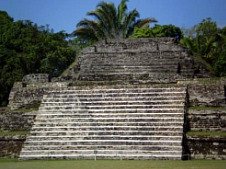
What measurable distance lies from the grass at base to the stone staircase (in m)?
0.57

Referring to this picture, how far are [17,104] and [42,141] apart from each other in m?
3.05

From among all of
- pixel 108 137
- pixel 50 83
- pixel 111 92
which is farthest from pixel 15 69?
pixel 108 137

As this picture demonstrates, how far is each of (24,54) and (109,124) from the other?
13.1 metres

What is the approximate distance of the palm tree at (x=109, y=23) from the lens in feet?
106

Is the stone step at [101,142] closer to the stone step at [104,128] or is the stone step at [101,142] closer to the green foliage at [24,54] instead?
the stone step at [104,128]

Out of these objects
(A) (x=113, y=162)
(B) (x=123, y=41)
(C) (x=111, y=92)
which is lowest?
(A) (x=113, y=162)

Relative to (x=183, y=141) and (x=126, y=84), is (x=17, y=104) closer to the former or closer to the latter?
(x=126, y=84)

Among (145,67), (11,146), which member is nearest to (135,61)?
(145,67)

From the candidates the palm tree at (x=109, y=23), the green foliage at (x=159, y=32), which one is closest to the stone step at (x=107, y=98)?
the green foliage at (x=159, y=32)

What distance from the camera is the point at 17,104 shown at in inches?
608

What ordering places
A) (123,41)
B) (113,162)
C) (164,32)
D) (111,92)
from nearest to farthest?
(113,162), (111,92), (123,41), (164,32)

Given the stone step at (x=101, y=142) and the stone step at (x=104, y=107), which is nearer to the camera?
the stone step at (x=101, y=142)

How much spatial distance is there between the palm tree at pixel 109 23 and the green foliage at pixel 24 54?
438cm

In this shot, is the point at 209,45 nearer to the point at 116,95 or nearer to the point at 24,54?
the point at 24,54
